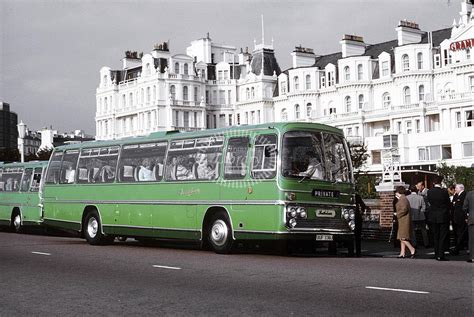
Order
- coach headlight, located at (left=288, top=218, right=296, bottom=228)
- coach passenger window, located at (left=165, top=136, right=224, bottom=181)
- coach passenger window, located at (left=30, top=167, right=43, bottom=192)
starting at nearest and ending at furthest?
coach headlight, located at (left=288, top=218, right=296, bottom=228), coach passenger window, located at (left=165, top=136, right=224, bottom=181), coach passenger window, located at (left=30, top=167, right=43, bottom=192)

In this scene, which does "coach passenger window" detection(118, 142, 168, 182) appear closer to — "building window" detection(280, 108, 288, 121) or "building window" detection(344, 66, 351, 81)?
"building window" detection(344, 66, 351, 81)

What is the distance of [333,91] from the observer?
7888 cm

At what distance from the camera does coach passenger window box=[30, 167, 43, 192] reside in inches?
1234

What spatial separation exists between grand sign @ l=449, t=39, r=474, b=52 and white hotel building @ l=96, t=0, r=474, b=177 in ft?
0.30

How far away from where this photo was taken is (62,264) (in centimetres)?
1577

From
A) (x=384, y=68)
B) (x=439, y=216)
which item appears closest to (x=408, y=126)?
(x=384, y=68)

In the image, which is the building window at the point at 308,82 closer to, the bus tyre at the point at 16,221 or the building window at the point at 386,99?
the building window at the point at 386,99

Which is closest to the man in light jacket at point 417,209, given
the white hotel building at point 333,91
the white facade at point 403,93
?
the white hotel building at point 333,91

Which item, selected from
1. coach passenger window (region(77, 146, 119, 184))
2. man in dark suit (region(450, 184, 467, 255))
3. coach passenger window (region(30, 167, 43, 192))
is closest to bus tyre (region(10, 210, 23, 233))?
coach passenger window (region(30, 167, 43, 192))

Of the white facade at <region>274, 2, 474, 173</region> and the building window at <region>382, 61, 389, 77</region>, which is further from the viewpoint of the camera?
the building window at <region>382, 61, 389, 77</region>

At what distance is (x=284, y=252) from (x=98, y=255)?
15.7 ft

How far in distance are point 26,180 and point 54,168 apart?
757cm

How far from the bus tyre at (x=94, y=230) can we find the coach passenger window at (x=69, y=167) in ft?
5.52

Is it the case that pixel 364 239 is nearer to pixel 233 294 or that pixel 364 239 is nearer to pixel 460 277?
pixel 460 277
